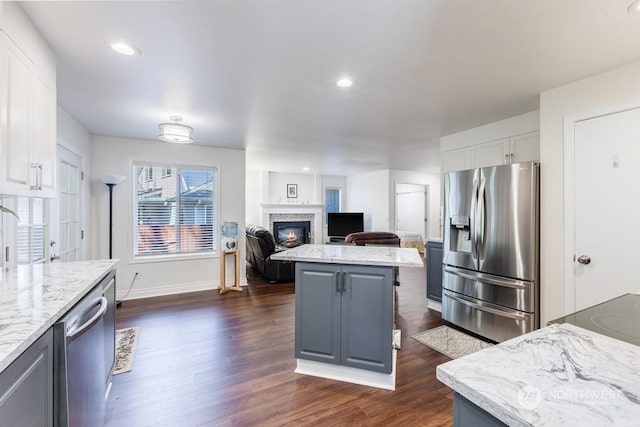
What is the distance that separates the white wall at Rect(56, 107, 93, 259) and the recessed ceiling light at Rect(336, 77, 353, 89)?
282 cm

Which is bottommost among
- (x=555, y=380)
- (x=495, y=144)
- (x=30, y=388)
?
(x=30, y=388)

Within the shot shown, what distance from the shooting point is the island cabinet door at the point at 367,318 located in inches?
82.1

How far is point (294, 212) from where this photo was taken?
797 cm

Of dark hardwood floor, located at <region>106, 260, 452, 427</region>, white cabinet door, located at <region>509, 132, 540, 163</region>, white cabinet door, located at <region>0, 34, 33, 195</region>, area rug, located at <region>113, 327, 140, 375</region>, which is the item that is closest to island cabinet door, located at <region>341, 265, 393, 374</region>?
dark hardwood floor, located at <region>106, 260, 452, 427</region>

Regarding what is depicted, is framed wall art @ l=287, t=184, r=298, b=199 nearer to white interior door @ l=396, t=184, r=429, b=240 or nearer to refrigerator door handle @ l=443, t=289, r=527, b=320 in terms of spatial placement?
white interior door @ l=396, t=184, r=429, b=240

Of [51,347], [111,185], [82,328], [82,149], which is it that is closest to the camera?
[51,347]

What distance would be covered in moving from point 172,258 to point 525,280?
457 cm

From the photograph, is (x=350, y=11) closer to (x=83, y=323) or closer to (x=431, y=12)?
(x=431, y=12)

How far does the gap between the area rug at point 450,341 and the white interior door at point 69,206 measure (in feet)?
12.7

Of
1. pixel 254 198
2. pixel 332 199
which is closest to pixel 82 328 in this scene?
pixel 254 198

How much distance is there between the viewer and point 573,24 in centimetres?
162

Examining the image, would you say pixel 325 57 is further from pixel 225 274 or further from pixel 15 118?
pixel 225 274

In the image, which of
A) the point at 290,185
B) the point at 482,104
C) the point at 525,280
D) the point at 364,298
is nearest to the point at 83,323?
the point at 364,298

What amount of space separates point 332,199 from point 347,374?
684cm
